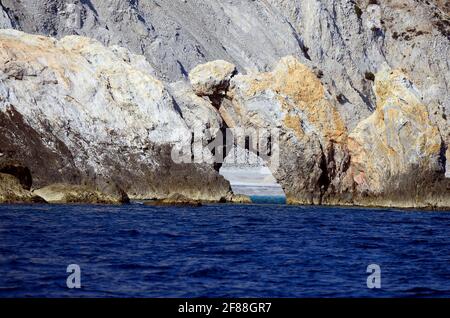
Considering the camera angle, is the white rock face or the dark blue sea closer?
the dark blue sea

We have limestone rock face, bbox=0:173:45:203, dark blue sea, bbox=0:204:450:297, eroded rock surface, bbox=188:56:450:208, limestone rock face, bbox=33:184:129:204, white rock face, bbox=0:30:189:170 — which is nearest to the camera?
dark blue sea, bbox=0:204:450:297

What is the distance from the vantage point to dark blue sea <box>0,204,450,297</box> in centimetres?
Answer: 2236

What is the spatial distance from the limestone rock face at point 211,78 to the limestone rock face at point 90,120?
4.55 meters

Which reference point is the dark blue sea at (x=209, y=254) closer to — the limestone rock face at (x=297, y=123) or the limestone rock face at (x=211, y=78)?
the limestone rock face at (x=297, y=123)

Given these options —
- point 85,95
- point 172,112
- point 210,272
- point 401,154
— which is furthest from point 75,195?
point 210,272

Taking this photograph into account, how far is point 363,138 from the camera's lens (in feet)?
A: 221

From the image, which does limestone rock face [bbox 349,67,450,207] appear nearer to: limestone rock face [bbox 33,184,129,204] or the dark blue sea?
the dark blue sea

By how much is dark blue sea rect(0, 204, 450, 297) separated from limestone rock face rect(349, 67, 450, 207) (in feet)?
58.2

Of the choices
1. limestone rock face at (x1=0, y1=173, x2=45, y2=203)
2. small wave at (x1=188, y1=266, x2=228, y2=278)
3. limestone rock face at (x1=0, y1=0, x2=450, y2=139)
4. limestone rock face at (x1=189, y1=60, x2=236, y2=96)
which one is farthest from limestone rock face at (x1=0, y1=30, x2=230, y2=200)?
small wave at (x1=188, y1=266, x2=228, y2=278)
